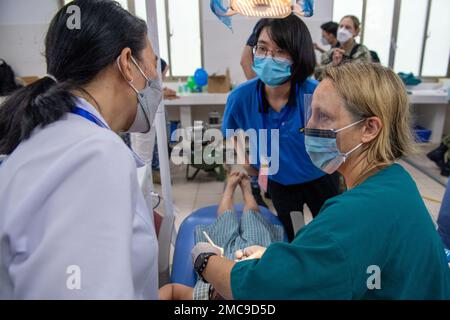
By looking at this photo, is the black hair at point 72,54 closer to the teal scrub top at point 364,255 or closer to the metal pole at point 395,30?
the teal scrub top at point 364,255

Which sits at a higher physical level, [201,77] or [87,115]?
[87,115]

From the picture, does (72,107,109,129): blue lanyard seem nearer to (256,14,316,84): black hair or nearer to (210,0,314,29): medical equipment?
(210,0,314,29): medical equipment

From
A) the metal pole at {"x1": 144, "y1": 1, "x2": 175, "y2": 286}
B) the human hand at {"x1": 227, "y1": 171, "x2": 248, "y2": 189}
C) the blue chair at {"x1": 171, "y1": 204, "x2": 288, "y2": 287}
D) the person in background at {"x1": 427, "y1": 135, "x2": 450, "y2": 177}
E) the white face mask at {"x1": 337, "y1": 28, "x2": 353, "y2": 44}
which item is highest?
the white face mask at {"x1": 337, "y1": 28, "x2": 353, "y2": 44}

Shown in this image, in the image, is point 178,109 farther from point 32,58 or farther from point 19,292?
point 19,292

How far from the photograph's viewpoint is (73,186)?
508 mm

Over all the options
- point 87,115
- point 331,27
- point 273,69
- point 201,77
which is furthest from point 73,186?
point 201,77

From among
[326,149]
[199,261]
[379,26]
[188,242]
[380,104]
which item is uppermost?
[379,26]

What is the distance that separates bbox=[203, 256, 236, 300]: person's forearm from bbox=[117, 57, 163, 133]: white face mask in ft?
1.57

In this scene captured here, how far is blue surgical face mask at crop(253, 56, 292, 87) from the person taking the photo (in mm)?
1499

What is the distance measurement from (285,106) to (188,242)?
0.85 m

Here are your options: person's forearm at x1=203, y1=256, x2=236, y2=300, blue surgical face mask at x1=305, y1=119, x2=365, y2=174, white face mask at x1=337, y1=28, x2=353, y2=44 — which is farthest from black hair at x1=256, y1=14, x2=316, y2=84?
white face mask at x1=337, y1=28, x2=353, y2=44

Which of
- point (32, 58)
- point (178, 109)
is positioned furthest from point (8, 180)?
point (32, 58)

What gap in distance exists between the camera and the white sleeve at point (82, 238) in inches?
18.7

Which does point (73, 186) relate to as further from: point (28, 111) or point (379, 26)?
point (379, 26)
